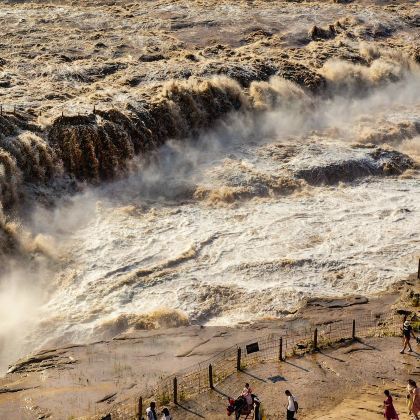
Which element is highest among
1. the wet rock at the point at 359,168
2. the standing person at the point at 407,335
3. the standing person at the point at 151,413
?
the wet rock at the point at 359,168

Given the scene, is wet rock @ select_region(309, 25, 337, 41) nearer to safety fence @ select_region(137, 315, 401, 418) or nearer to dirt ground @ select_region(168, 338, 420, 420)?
safety fence @ select_region(137, 315, 401, 418)

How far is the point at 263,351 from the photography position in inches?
649

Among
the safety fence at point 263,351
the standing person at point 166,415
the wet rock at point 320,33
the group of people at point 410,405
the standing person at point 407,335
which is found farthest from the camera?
the wet rock at point 320,33

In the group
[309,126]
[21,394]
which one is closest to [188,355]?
[21,394]

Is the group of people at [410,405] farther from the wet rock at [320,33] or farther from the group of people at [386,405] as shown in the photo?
the wet rock at [320,33]

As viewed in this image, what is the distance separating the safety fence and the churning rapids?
85.0 inches

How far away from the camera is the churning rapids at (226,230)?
1998cm

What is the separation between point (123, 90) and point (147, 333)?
1782cm

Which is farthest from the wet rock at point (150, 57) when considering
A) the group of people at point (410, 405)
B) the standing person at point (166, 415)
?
the group of people at point (410, 405)

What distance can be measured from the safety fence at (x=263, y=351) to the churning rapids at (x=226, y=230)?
2.16 meters

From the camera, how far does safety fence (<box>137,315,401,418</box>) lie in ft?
47.2

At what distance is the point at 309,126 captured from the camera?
34.9 meters

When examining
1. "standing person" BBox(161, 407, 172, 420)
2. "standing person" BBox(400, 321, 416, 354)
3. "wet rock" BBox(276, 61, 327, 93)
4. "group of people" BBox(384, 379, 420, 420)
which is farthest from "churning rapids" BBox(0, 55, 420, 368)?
"group of people" BBox(384, 379, 420, 420)

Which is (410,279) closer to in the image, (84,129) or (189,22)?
(84,129)
